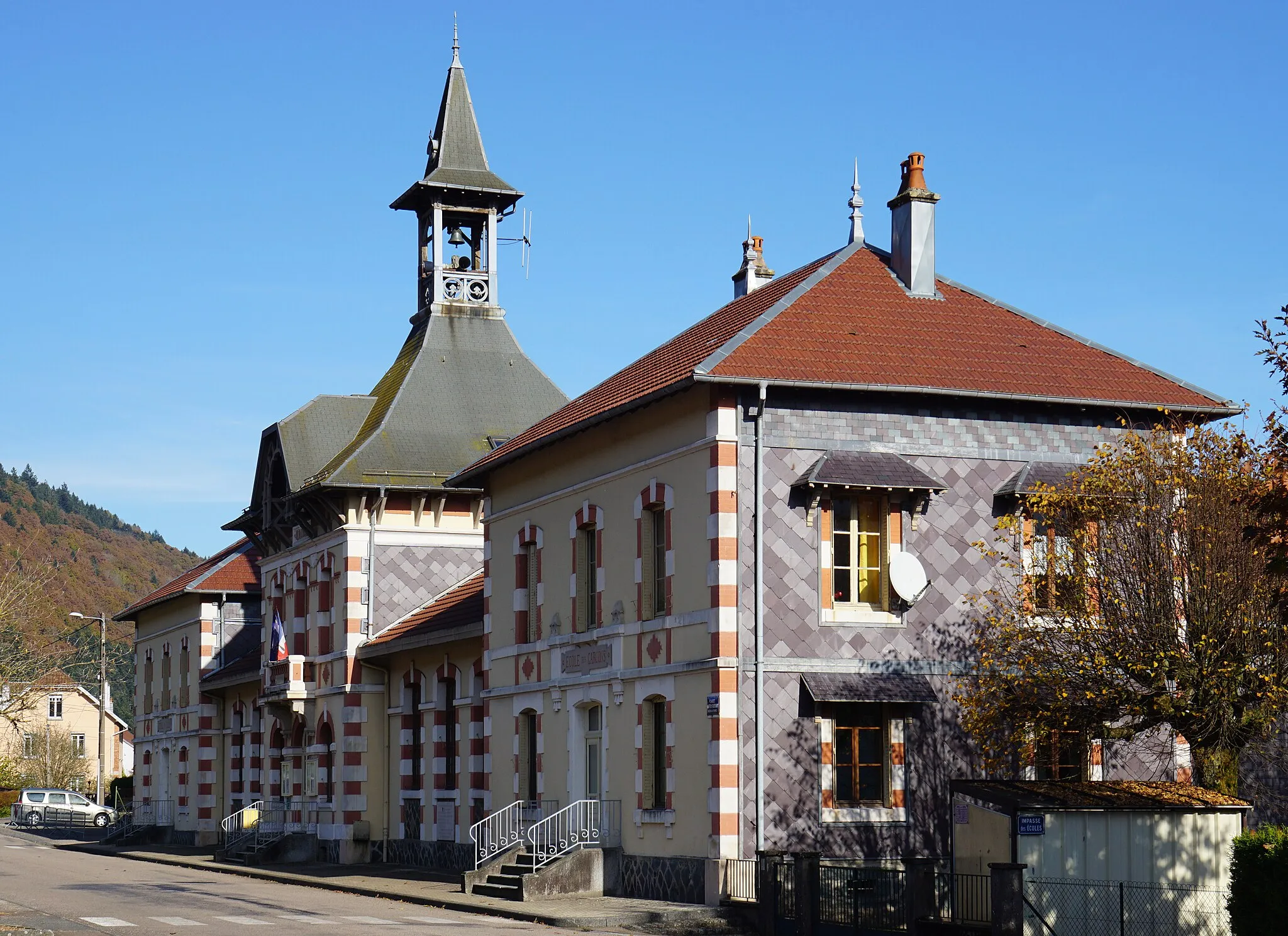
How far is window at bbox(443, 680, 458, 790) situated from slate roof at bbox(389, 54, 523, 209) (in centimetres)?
1227

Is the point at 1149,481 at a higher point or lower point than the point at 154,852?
higher

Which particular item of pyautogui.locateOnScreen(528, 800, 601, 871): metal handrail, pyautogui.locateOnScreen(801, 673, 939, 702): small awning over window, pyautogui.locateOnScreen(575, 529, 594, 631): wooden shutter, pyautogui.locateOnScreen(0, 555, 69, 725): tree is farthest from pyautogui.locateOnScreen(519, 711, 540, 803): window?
pyautogui.locateOnScreen(0, 555, 69, 725): tree

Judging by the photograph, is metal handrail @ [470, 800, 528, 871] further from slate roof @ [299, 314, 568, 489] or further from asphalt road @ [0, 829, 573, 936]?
slate roof @ [299, 314, 568, 489]

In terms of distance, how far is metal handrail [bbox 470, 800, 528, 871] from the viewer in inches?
1207

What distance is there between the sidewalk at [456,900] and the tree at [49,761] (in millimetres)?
44557

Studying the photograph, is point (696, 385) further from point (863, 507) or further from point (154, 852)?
point (154, 852)

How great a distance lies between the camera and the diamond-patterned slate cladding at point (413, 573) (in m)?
40.0

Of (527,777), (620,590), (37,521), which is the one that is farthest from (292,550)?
(37,521)

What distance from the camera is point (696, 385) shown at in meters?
25.8

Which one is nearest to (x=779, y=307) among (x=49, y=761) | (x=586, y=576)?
(x=586, y=576)

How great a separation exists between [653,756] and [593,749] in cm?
231

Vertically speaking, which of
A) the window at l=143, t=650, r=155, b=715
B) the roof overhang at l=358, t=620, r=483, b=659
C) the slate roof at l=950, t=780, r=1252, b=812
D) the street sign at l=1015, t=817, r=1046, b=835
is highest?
the roof overhang at l=358, t=620, r=483, b=659

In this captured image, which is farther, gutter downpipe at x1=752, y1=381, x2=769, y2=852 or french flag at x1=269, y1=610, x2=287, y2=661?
french flag at x1=269, y1=610, x2=287, y2=661

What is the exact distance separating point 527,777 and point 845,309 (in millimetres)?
9998
